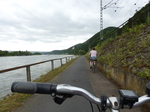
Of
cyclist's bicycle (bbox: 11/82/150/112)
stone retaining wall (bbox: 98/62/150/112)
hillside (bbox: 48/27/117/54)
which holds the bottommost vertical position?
stone retaining wall (bbox: 98/62/150/112)

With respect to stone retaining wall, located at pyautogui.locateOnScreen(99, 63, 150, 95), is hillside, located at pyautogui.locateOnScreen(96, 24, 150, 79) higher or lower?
higher

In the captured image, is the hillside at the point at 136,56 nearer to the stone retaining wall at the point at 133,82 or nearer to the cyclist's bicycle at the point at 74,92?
the stone retaining wall at the point at 133,82

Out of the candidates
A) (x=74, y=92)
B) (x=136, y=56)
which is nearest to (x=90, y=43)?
(x=136, y=56)

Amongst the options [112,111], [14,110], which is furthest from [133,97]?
[14,110]

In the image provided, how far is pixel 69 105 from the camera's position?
130 inches

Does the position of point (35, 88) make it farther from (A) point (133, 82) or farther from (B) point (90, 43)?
(B) point (90, 43)

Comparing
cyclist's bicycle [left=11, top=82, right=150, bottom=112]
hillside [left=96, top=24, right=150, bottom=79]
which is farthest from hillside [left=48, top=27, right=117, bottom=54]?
cyclist's bicycle [left=11, top=82, right=150, bottom=112]

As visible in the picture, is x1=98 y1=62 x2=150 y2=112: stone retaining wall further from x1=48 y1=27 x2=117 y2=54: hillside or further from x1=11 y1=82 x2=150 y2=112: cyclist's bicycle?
x1=48 y1=27 x2=117 y2=54: hillside

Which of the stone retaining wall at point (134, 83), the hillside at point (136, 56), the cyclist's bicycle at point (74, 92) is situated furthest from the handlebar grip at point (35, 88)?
the hillside at point (136, 56)

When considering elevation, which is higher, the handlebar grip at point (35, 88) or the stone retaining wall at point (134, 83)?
the handlebar grip at point (35, 88)

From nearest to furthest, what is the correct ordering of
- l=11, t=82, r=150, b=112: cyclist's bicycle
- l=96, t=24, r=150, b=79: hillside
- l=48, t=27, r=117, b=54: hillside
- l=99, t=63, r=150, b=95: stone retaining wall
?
l=11, t=82, r=150, b=112: cyclist's bicycle, l=99, t=63, r=150, b=95: stone retaining wall, l=96, t=24, r=150, b=79: hillside, l=48, t=27, r=117, b=54: hillside

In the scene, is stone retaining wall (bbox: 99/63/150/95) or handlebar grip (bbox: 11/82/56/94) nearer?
handlebar grip (bbox: 11/82/56/94)

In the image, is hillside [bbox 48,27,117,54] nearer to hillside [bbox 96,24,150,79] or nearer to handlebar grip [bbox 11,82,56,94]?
hillside [bbox 96,24,150,79]

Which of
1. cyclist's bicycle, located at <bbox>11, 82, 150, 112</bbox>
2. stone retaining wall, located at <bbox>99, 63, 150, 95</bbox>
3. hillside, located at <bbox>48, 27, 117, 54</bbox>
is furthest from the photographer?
hillside, located at <bbox>48, 27, 117, 54</bbox>
